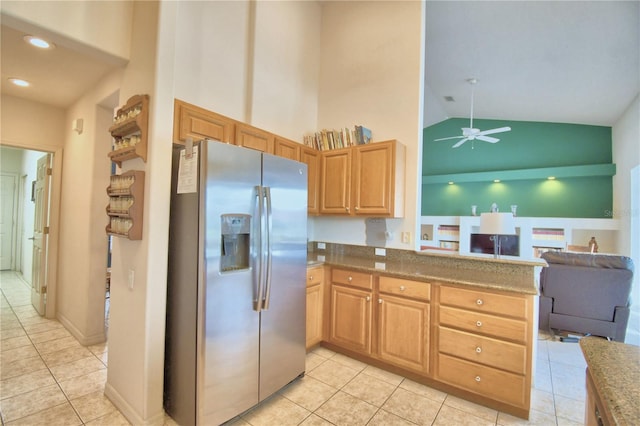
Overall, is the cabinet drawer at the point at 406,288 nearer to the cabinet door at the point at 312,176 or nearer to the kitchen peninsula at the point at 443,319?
the kitchen peninsula at the point at 443,319

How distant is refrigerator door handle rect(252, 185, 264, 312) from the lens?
6.51 ft

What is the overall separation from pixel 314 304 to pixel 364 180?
1392mm

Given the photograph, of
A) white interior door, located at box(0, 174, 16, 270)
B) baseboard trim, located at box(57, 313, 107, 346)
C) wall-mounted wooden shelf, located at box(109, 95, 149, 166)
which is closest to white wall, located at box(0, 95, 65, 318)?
baseboard trim, located at box(57, 313, 107, 346)

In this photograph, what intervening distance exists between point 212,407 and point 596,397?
1869 millimetres

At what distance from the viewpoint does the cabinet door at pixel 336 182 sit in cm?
317

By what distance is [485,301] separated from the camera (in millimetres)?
2100

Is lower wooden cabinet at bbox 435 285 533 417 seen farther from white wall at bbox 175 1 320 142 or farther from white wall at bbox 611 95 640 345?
white wall at bbox 611 95 640 345

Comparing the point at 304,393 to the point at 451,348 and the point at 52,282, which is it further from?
the point at 52,282

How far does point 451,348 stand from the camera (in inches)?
87.7

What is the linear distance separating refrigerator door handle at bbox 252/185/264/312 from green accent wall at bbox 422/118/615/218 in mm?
7035

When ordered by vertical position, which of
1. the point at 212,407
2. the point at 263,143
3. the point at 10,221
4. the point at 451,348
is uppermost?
the point at 263,143

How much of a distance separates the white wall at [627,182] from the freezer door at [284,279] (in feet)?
15.6

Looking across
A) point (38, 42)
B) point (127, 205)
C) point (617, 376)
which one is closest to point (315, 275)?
point (127, 205)

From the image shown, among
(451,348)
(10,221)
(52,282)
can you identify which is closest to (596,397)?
(451,348)
